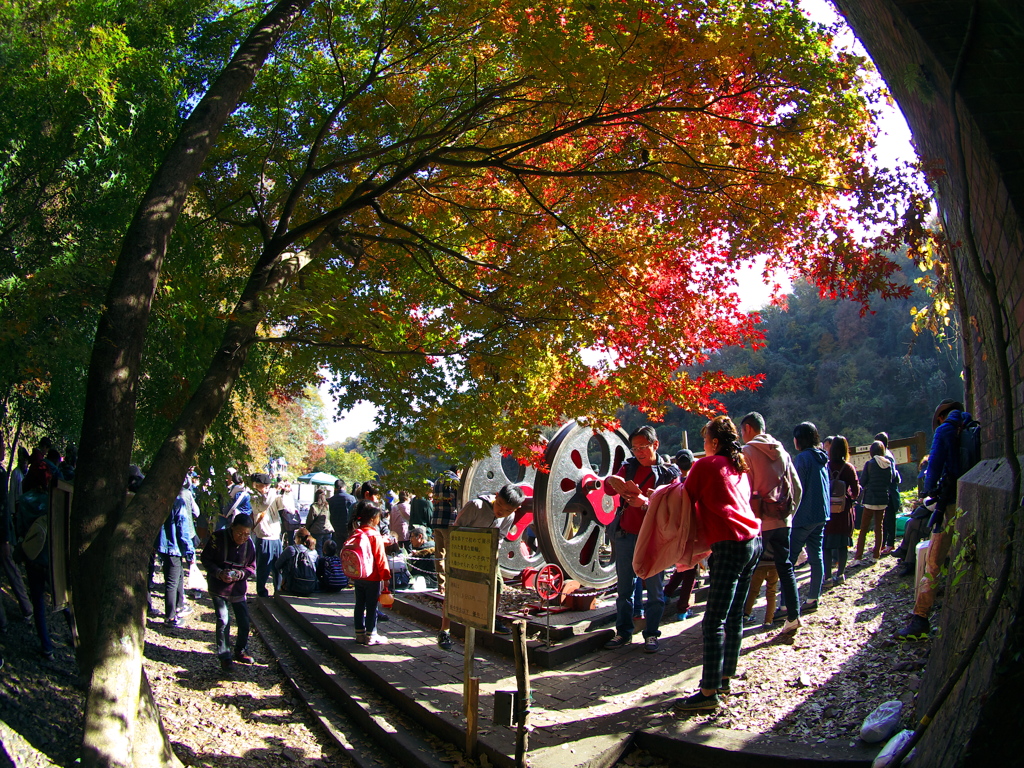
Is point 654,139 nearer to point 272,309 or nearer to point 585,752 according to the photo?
point 272,309

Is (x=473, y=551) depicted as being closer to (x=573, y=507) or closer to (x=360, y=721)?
(x=360, y=721)

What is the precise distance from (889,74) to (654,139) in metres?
1.64

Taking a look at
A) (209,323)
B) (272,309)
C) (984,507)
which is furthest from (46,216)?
(984,507)

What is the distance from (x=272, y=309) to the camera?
4777 millimetres

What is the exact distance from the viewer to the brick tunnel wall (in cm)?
233

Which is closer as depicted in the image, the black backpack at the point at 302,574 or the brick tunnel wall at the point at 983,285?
the brick tunnel wall at the point at 983,285

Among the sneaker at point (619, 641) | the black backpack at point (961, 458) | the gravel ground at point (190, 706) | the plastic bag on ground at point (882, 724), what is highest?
the black backpack at point (961, 458)

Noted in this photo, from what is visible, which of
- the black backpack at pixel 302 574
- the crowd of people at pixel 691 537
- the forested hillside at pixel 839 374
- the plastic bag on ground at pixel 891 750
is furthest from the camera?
the forested hillside at pixel 839 374

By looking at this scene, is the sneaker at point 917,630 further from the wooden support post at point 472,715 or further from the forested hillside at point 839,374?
the forested hillside at point 839,374

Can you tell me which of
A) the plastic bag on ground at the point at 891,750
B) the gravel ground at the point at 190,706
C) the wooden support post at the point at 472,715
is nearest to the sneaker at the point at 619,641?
the wooden support post at the point at 472,715

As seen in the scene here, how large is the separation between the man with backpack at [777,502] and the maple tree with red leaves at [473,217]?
80cm

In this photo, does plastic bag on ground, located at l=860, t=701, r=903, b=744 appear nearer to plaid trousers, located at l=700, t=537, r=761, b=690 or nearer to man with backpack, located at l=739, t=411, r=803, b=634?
plaid trousers, located at l=700, t=537, r=761, b=690

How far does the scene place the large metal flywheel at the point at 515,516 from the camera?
360 inches

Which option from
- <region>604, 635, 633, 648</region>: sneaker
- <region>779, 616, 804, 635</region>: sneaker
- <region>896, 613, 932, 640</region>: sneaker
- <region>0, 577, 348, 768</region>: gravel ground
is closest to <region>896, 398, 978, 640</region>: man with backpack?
<region>896, 613, 932, 640</region>: sneaker
